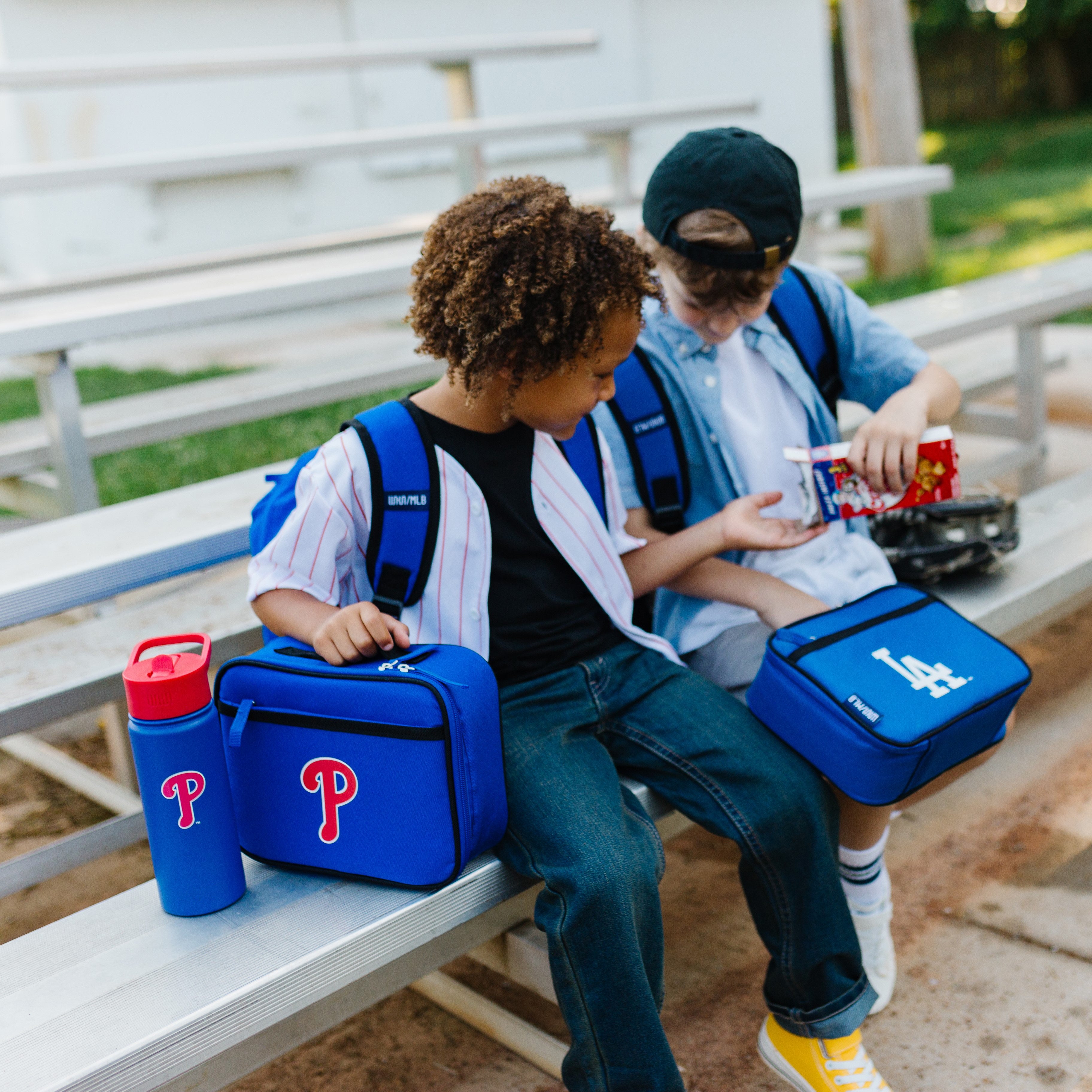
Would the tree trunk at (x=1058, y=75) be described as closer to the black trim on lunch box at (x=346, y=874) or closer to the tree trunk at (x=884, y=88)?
the tree trunk at (x=884, y=88)

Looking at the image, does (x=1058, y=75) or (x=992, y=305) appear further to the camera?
(x=1058, y=75)

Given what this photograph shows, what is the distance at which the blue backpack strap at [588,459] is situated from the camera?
196 centimetres

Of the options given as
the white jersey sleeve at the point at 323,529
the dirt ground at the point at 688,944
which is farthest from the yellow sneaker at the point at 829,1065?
the white jersey sleeve at the point at 323,529

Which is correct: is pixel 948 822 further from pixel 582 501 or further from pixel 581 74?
pixel 581 74

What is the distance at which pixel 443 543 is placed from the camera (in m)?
1.77

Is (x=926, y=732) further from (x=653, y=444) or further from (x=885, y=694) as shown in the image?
(x=653, y=444)

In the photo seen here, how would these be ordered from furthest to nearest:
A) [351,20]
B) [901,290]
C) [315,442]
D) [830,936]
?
[351,20], [901,290], [315,442], [830,936]

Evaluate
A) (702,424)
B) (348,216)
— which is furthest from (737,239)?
(348,216)

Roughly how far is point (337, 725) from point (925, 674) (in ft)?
2.88

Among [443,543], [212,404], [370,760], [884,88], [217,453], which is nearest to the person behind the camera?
[370,760]

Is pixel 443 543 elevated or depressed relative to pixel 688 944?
elevated

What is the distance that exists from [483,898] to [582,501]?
0.62 m

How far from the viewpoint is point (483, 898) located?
5.36 feet

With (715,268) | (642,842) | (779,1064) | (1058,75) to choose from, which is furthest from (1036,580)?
(1058,75)
